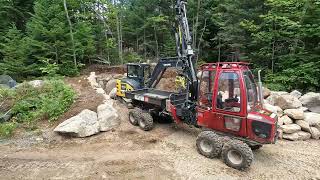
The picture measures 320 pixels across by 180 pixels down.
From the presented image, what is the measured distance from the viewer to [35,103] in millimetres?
9203

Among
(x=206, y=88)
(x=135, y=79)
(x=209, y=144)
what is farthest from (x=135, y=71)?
(x=209, y=144)

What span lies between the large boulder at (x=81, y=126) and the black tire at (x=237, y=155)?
380 cm

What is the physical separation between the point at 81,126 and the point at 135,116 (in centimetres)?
166

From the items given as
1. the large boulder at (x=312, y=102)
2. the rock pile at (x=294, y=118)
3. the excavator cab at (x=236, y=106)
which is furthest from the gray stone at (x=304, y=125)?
the excavator cab at (x=236, y=106)

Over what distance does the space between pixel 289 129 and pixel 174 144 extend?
329 centimetres

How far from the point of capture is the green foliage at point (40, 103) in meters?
8.50

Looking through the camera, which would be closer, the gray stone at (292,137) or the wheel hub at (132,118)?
the gray stone at (292,137)

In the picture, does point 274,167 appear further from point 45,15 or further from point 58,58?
point 45,15

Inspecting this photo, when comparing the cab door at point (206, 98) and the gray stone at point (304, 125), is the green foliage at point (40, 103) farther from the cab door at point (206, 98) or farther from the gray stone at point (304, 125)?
the gray stone at point (304, 125)

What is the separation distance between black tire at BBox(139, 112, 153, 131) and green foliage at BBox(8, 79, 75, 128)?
8.63 ft

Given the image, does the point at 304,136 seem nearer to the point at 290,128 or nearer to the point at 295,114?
the point at 290,128

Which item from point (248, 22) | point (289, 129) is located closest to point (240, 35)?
point (248, 22)

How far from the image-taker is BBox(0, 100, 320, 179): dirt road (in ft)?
17.7

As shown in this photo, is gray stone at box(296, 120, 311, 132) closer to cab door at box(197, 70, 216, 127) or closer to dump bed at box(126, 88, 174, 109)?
cab door at box(197, 70, 216, 127)
